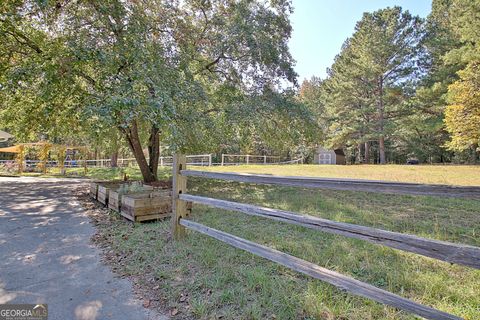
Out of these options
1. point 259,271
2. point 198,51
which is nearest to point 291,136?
point 198,51

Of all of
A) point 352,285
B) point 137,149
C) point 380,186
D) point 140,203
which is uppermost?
point 137,149

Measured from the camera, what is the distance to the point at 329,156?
110 feet

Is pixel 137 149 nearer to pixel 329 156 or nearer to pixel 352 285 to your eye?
pixel 352 285

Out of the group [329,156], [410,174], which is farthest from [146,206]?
[329,156]

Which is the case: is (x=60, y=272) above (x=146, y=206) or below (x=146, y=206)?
below

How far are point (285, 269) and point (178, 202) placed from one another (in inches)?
67.6

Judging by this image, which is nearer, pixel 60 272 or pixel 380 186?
pixel 380 186

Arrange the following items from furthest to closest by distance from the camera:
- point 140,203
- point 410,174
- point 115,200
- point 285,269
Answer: point 410,174
point 115,200
point 140,203
point 285,269

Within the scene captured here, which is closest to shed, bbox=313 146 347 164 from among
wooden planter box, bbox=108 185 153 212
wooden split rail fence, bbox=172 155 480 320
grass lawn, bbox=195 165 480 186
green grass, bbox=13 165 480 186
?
green grass, bbox=13 165 480 186

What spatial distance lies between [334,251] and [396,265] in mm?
657

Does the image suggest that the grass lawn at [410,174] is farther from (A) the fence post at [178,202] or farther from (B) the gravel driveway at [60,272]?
(B) the gravel driveway at [60,272]

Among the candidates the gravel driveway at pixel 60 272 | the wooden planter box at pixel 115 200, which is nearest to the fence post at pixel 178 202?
the gravel driveway at pixel 60 272

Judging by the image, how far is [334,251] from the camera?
328cm

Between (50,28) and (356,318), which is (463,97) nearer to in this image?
(356,318)
